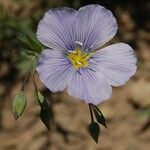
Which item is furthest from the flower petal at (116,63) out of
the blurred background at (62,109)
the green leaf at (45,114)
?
the blurred background at (62,109)

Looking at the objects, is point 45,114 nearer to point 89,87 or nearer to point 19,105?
point 19,105

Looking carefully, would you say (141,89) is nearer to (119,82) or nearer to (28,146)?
(28,146)

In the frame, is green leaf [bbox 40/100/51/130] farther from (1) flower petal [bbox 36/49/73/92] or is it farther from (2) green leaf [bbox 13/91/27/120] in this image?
(1) flower petal [bbox 36/49/73/92]

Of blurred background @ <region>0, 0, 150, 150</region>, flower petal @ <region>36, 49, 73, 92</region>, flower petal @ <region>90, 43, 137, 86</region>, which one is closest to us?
flower petal @ <region>36, 49, 73, 92</region>

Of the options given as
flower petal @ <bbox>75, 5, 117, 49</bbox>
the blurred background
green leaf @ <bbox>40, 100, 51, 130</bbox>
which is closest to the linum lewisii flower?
flower petal @ <bbox>75, 5, 117, 49</bbox>

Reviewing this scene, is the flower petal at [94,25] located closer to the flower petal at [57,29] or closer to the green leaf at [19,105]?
the flower petal at [57,29]

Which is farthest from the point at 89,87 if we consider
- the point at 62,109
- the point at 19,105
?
the point at 62,109
